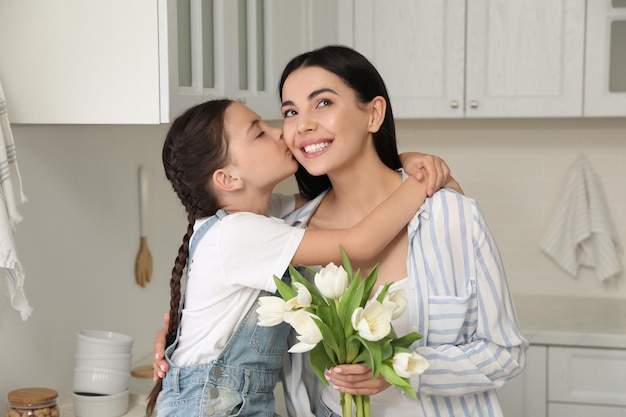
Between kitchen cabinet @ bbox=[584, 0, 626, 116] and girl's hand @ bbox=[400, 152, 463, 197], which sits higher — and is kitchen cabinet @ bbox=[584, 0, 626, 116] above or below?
above

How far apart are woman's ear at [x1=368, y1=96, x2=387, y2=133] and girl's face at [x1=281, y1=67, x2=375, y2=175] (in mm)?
37

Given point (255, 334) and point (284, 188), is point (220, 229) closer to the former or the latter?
point (255, 334)

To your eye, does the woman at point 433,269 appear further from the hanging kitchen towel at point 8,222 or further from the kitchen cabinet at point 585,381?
the kitchen cabinet at point 585,381

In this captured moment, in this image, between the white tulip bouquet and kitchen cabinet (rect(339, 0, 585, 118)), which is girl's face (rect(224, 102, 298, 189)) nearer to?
the white tulip bouquet

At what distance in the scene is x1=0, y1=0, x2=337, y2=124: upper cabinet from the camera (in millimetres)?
1939

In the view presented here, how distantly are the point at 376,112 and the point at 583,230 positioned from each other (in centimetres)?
188

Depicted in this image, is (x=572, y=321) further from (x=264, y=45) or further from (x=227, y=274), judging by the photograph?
(x=227, y=274)

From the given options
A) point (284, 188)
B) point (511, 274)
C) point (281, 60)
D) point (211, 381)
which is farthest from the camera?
point (511, 274)

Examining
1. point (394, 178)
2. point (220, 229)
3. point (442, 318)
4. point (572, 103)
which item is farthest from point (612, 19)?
point (220, 229)

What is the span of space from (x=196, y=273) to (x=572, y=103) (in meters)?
1.94

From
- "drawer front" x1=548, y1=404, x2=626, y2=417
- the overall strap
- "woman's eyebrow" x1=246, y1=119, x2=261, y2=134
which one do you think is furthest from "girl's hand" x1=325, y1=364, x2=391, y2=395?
"drawer front" x1=548, y1=404, x2=626, y2=417

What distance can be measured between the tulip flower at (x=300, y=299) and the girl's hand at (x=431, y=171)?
534mm

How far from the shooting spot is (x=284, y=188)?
3475 millimetres

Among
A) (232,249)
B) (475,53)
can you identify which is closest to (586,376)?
(475,53)
